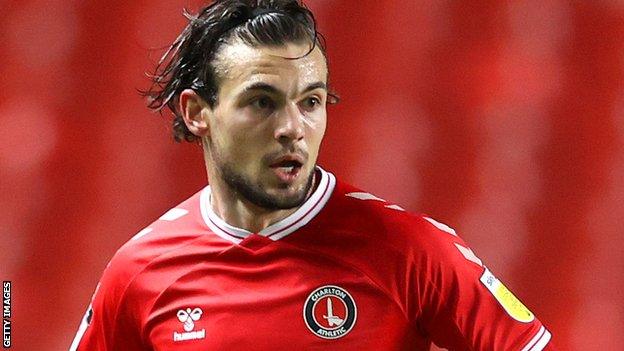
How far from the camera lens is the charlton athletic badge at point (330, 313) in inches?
48.1

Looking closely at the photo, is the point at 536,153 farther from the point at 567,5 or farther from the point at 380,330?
the point at 380,330

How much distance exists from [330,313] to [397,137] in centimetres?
Answer: 85

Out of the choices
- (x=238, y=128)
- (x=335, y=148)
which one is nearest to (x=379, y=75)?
(x=335, y=148)

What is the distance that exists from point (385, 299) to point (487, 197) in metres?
Answer: 0.78

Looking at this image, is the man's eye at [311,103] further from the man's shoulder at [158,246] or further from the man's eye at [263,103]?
the man's shoulder at [158,246]

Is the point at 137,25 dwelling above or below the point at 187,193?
above

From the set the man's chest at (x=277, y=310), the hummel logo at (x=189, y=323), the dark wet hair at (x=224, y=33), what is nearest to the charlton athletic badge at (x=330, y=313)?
the man's chest at (x=277, y=310)

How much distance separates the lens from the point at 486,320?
1.17 m

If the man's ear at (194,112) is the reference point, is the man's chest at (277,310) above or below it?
below

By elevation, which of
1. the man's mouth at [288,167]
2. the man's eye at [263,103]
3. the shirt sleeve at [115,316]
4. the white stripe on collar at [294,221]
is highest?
the man's eye at [263,103]

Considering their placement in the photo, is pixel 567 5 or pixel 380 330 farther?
pixel 567 5

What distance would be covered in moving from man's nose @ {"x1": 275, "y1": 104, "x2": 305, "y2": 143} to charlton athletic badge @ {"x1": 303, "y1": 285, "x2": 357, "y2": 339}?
15 cm

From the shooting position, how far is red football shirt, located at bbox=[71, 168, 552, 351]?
46.8 inches

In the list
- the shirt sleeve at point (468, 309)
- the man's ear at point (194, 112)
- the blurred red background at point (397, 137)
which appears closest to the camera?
the shirt sleeve at point (468, 309)
